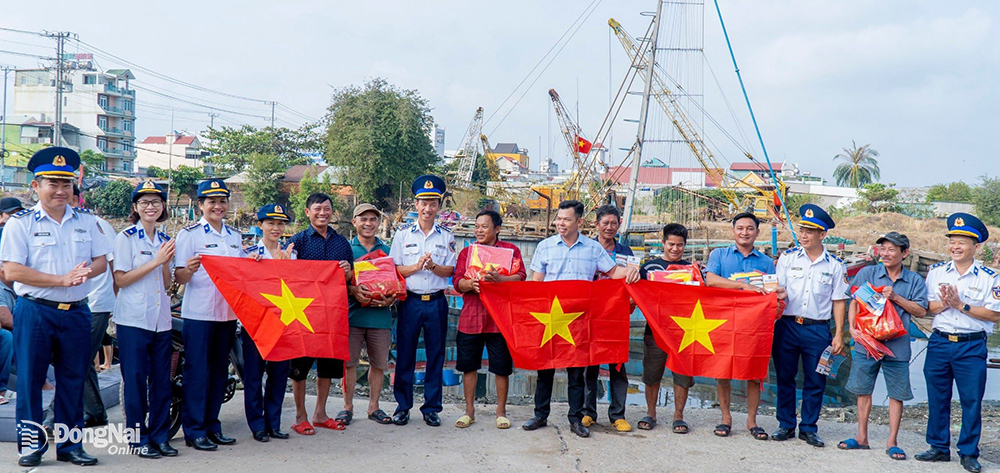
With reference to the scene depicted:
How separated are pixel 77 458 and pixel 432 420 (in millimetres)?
2480

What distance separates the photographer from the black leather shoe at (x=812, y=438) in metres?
5.41

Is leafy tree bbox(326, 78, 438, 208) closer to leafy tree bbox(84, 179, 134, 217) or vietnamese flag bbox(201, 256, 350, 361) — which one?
leafy tree bbox(84, 179, 134, 217)

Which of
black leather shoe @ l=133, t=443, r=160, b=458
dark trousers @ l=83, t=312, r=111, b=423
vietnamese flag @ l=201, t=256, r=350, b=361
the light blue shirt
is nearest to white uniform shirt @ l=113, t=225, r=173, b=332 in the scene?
vietnamese flag @ l=201, t=256, r=350, b=361

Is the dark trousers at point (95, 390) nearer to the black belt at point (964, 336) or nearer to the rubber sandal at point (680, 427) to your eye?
the rubber sandal at point (680, 427)

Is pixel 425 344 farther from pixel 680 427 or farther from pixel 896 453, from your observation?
pixel 896 453

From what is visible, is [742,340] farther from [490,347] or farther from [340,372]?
[340,372]

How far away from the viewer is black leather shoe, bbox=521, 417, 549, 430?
561 cm

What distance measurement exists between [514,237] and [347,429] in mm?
19527

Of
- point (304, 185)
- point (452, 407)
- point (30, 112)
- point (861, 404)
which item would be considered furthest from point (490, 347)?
point (30, 112)

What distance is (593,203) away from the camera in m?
33.1

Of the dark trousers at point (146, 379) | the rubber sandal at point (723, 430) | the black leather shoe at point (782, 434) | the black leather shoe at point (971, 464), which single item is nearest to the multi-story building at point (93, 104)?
the dark trousers at point (146, 379)

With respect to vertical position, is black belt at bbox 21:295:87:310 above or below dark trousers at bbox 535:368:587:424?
above

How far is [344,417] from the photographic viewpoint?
5613mm

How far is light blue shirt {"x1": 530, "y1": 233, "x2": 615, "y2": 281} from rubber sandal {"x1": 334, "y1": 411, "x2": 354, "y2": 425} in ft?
6.28
